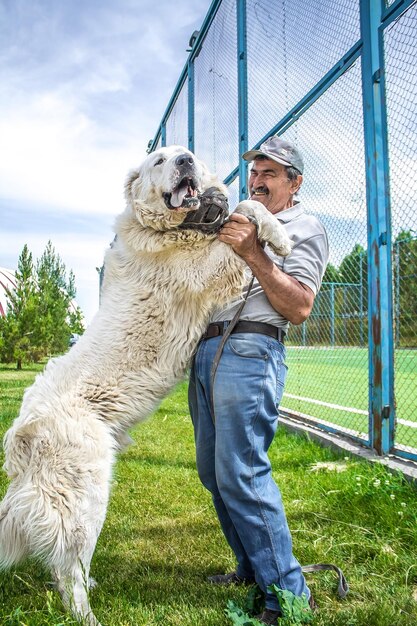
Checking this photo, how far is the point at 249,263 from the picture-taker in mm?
2506

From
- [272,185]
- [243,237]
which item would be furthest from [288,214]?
[243,237]

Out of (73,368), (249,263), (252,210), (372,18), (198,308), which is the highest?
(372,18)

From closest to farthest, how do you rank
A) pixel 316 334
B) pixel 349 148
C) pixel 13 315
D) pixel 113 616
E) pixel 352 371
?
pixel 113 616
pixel 349 148
pixel 316 334
pixel 352 371
pixel 13 315

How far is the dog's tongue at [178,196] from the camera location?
119 inches

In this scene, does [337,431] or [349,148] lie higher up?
[349,148]

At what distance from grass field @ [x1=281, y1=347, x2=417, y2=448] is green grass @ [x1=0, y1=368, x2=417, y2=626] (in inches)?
45.2

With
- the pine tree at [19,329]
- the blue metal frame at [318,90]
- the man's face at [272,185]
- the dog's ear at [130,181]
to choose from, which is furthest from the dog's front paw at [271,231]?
the pine tree at [19,329]

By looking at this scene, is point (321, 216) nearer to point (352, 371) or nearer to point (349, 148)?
point (349, 148)

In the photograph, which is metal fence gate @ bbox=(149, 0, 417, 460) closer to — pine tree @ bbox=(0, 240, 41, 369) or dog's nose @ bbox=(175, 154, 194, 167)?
dog's nose @ bbox=(175, 154, 194, 167)

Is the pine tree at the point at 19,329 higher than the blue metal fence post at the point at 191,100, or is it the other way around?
the blue metal fence post at the point at 191,100

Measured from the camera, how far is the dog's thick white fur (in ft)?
7.89

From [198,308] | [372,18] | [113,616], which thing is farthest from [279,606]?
[372,18]

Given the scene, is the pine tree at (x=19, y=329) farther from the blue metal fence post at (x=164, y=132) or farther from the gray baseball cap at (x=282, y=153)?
the gray baseball cap at (x=282, y=153)

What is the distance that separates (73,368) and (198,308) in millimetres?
718
